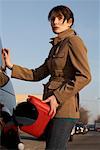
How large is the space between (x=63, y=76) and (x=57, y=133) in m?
0.31

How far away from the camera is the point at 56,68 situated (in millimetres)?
2600

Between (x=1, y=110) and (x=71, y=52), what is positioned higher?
(x=71, y=52)

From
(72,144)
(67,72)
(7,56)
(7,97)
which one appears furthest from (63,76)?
(72,144)

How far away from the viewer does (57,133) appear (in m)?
2.51

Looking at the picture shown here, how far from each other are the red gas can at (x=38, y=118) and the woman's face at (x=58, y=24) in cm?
44

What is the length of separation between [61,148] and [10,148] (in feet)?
1.31

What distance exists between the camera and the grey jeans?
2508 mm

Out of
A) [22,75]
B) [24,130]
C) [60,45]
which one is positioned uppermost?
[60,45]

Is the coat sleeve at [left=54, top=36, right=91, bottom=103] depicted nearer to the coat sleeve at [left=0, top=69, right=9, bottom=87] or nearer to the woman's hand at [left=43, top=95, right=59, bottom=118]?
the woman's hand at [left=43, top=95, right=59, bottom=118]

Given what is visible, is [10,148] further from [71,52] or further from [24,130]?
[71,52]

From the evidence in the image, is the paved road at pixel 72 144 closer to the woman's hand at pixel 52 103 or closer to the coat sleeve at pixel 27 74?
the woman's hand at pixel 52 103

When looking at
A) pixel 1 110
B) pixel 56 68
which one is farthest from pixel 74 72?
pixel 1 110

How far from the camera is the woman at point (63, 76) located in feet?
8.22

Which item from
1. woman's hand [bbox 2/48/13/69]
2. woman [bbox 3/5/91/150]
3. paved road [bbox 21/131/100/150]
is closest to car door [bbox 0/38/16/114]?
woman's hand [bbox 2/48/13/69]
